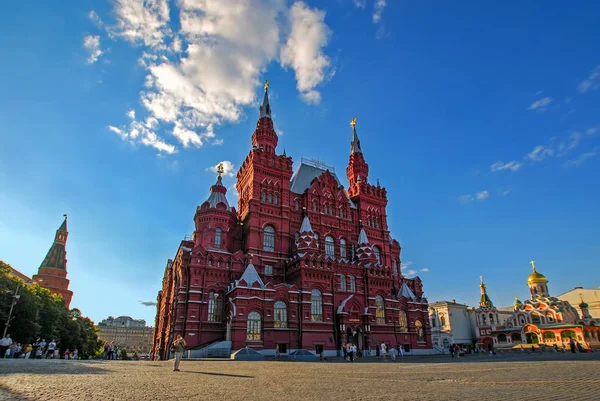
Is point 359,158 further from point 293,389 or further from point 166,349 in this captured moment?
point 293,389

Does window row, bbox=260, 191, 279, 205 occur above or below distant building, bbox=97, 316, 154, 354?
above

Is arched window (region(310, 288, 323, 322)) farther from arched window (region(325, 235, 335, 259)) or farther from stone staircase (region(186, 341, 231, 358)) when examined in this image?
stone staircase (region(186, 341, 231, 358))

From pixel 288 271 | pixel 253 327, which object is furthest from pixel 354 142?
pixel 253 327

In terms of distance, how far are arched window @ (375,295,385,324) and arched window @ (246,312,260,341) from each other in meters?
14.9

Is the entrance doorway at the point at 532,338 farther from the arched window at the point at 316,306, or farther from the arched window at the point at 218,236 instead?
the arched window at the point at 218,236

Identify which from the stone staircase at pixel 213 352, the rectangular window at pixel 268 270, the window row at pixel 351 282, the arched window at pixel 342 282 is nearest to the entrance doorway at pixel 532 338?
the window row at pixel 351 282

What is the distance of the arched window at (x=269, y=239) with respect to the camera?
1676 inches

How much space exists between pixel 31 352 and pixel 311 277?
961 inches

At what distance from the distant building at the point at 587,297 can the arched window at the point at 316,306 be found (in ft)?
232

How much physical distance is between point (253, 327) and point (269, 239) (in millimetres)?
10847

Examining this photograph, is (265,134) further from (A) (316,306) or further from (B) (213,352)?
(B) (213,352)

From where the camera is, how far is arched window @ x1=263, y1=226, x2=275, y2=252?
42.6 metres

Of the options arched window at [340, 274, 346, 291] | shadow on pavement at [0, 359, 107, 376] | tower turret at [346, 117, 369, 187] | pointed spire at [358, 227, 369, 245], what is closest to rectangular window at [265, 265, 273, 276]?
arched window at [340, 274, 346, 291]

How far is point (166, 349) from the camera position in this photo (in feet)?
134
